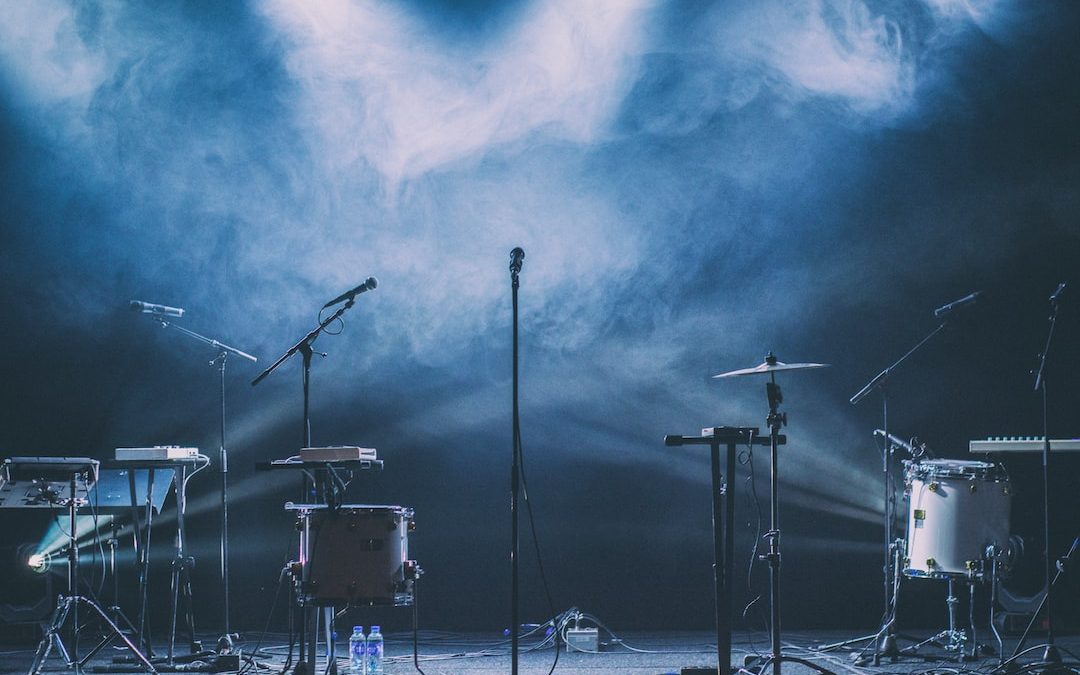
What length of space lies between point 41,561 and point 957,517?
561 cm

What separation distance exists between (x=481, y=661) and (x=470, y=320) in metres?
2.44

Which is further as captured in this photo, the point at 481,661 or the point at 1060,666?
the point at 481,661

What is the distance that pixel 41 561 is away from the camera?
6.75 m

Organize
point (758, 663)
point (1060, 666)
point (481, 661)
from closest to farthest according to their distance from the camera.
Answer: point (1060, 666), point (758, 663), point (481, 661)

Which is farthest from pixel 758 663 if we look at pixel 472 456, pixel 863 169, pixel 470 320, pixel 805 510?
pixel 863 169

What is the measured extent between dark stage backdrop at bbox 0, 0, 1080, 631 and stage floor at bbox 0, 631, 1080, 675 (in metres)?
0.40

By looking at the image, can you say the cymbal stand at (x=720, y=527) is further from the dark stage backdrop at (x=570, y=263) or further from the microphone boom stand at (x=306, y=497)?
the dark stage backdrop at (x=570, y=263)

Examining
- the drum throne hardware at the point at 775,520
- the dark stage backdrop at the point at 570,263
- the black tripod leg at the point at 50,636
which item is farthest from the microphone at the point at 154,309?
the drum throne hardware at the point at 775,520

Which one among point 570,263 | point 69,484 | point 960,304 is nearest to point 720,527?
point 960,304

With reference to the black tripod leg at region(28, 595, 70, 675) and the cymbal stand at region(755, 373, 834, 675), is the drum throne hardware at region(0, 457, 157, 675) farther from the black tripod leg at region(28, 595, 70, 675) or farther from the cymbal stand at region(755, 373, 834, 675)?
the cymbal stand at region(755, 373, 834, 675)

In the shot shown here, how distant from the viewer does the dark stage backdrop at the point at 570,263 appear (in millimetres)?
7570

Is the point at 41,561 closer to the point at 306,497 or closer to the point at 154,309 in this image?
the point at 154,309

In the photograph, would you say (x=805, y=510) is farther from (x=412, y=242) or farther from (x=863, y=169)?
(x=412, y=242)

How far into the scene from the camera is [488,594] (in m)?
7.53
